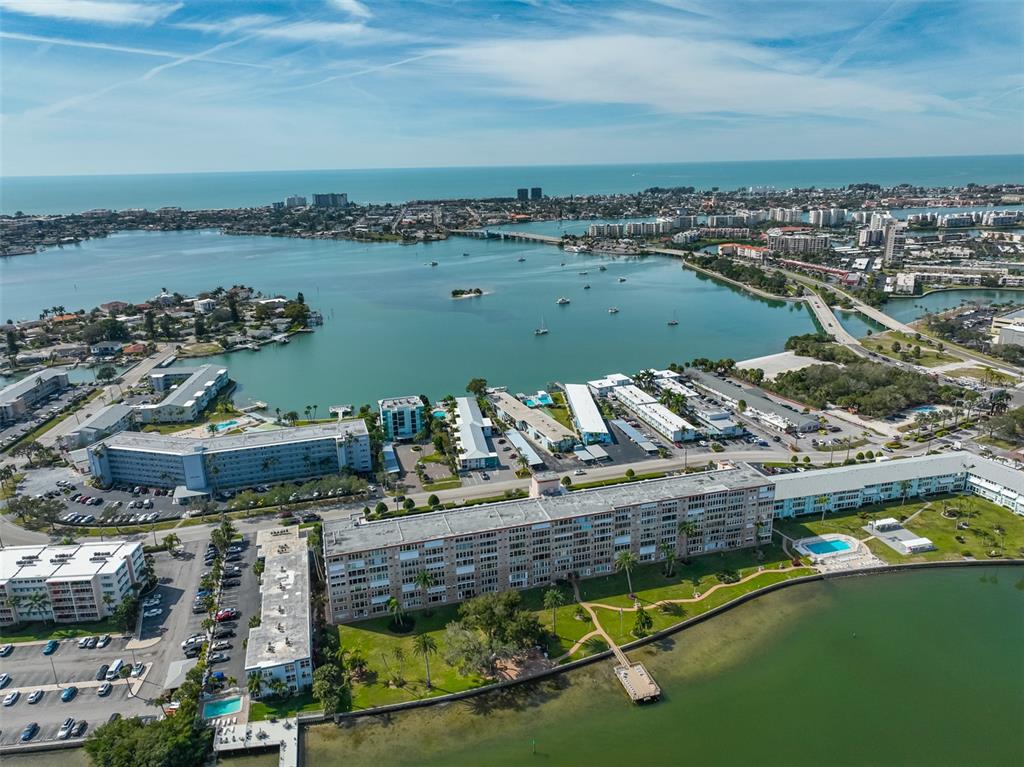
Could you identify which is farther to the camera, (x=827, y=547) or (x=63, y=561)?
(x=827, y=547)

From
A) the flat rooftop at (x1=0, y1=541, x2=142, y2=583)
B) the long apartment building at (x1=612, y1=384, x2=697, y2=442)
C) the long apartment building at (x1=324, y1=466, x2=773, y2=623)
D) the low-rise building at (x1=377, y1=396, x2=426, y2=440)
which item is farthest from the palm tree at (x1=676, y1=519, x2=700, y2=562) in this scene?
the flat rooftop at (x1=0, y1=541, x2=142, y2=583)

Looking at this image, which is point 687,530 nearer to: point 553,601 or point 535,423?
point 553,601

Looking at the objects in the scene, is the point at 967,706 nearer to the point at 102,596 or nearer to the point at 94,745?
the point at 94,745

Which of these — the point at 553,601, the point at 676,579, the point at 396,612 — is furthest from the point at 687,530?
the point at 396,612

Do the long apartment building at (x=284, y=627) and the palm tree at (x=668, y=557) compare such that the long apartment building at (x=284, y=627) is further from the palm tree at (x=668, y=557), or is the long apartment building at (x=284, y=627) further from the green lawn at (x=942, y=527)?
the green lawn at (x=942, y=527)

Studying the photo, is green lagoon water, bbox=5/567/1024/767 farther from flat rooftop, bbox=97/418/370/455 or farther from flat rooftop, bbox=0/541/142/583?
flat rooftop, bbox=97/418/370/455

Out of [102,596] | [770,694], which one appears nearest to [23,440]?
[102,596]
